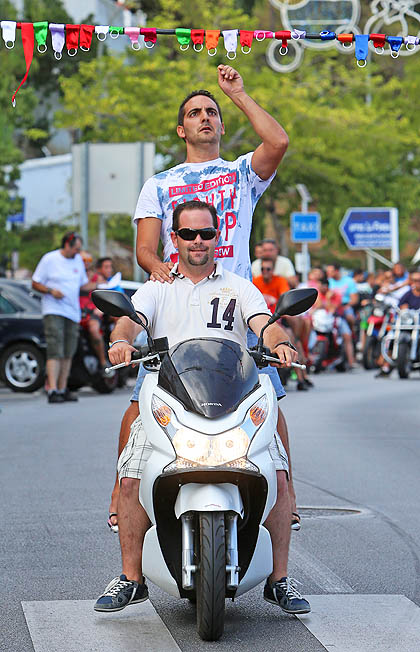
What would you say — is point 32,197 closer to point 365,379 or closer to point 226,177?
point 365,379

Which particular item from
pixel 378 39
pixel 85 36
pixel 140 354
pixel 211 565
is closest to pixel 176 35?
pixel 85 36

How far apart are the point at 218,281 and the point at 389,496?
3.69 meters

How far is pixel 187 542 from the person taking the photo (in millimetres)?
5219

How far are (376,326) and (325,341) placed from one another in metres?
1.75

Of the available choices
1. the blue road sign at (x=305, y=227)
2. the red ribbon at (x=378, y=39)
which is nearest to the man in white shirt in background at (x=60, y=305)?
the red ribbon at (x=378, y=39)

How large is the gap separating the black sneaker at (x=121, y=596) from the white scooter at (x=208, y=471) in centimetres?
19

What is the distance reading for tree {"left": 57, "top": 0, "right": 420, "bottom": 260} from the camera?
3847cm

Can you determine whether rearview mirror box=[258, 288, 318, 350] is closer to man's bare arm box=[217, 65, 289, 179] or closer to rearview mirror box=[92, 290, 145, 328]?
rearview mirror box=[92, 290, 145, 328]

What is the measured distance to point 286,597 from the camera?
5621 mm

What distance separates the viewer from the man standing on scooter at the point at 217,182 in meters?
6.38

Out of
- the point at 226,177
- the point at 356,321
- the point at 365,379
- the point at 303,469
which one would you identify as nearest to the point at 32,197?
the point at 356,321

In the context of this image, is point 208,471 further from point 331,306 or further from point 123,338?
point 331,306

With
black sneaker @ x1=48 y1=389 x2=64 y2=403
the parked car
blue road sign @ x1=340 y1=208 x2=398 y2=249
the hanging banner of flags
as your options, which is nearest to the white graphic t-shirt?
the hanging banner of flags

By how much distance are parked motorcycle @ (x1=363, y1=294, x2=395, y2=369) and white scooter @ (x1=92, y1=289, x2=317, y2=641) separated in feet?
62.8
